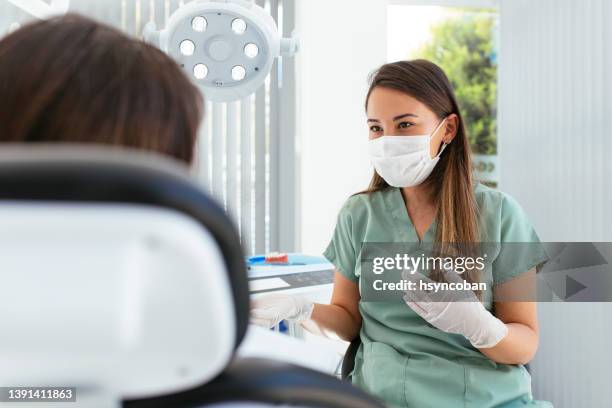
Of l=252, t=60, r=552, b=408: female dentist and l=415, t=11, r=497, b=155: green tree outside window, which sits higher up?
l=415, t=11, r=497, b=155: green tree outside window

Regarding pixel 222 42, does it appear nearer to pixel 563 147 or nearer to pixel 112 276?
pixel 112 276

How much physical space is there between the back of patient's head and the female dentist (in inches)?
36.2

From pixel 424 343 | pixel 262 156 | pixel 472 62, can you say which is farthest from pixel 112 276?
pixel 472 62

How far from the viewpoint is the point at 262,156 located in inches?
118

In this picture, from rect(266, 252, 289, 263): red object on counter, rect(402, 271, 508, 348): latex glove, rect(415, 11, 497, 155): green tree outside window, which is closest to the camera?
rect(402, 271, 508, 348): latex glove

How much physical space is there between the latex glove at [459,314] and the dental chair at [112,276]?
939 mm

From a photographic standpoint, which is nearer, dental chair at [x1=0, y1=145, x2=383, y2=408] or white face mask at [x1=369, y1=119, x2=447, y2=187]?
dental chair at [x1=0, y1=145, x2=383, y2=408]

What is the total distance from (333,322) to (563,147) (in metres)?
1.27

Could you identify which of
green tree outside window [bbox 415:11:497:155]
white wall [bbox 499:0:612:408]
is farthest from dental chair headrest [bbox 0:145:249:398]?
green tree outside window [bbox 415:11:497:155]

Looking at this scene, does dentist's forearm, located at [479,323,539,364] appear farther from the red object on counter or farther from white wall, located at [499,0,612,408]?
the red object on counter

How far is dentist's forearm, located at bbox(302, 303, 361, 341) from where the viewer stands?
60.2 inches

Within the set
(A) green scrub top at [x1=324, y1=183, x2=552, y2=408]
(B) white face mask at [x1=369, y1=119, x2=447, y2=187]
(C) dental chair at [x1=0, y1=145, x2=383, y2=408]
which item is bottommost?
(A) green scrub top at [x1=324, y1=183, x2=552, y2=408]

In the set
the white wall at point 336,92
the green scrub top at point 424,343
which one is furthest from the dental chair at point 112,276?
the white wall at point 336,92

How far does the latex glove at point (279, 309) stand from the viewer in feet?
4.88
